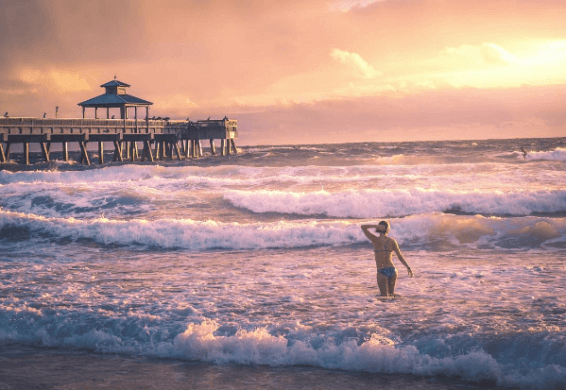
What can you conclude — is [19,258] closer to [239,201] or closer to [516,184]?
[239,201]

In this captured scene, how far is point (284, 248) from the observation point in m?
Answer: 16.1

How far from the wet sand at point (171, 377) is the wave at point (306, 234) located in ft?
28.8

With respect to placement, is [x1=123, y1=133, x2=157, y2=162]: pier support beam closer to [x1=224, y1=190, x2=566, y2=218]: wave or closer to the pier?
the pier

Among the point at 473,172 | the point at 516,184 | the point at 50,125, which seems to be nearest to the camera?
the point at 516,184

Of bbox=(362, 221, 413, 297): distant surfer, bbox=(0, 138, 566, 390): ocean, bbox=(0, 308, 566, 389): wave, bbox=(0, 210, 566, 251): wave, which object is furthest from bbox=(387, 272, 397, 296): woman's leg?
bbox=(0, 210, 566, 251): wave

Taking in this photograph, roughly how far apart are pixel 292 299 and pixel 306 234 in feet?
23.3

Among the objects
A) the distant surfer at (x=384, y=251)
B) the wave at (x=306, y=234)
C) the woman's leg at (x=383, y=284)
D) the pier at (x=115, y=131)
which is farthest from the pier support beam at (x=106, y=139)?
the distant surfer at (x=384, y=251)

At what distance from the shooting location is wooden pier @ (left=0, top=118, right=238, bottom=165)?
4359 cm

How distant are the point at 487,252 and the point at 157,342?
9.17m

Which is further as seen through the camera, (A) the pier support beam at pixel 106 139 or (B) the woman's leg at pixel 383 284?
(A) the pier support beam at pixel 106 139

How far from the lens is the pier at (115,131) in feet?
144

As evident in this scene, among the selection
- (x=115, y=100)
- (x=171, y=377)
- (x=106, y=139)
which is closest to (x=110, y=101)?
(x=115, y=100)

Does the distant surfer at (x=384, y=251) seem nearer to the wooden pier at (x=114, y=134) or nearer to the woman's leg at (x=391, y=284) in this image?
the woman's leg at (x=391, y=284)

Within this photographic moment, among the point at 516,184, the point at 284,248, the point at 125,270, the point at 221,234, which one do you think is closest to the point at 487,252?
the point at 284,248
